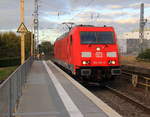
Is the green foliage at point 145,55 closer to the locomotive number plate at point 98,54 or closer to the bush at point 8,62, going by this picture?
the bush at point 8,62

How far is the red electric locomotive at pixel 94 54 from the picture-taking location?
643 inches

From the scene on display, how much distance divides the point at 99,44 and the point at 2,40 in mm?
53015

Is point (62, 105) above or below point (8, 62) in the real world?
above

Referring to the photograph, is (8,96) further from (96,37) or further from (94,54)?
(96,37)

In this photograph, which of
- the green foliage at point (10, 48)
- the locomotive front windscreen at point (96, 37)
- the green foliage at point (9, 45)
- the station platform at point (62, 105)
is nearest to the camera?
the station platform at point (62, 105)

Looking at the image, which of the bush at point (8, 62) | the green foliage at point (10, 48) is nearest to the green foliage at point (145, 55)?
the bush at point (8, 62)

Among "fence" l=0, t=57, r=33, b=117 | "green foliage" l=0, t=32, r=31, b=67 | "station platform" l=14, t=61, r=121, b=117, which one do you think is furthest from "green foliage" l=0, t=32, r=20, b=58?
"fence" l=0, t=57, r=33, b=117

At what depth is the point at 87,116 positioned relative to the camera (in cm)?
732

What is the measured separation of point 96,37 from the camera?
1720 centimetres

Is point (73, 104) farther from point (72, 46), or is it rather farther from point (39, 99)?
point (72, 46)

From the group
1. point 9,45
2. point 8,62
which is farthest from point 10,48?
point 8,62

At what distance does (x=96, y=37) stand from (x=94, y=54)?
3.90ft

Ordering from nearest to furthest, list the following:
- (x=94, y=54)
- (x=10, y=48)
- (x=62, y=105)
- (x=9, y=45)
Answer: (x=62, y=105) < (x=94, y=54) < (x=10, y=48) < (x=9, y=45)

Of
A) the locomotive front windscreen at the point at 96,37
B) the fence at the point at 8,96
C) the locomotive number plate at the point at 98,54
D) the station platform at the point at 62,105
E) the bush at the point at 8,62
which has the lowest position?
the bush at the point at 8,62
